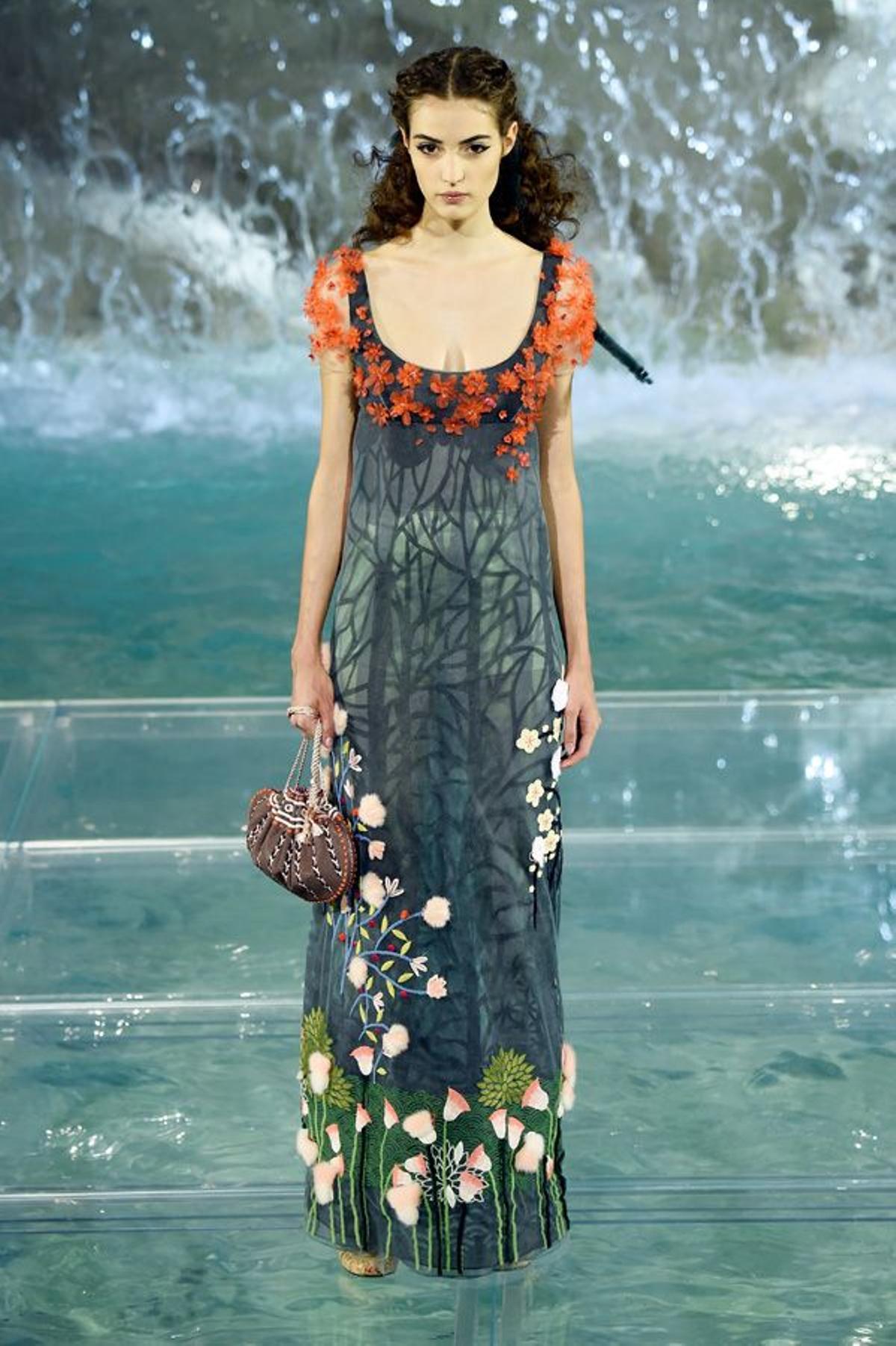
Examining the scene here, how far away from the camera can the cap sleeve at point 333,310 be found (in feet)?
7.53

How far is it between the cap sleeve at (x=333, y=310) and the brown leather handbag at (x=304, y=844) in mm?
441

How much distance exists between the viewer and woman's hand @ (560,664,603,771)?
2.41 m

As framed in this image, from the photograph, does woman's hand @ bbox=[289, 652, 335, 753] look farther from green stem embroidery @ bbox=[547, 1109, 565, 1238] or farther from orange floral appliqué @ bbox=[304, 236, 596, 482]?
green stem embroidery @ bbox=[547, 1109, 565, 1238]

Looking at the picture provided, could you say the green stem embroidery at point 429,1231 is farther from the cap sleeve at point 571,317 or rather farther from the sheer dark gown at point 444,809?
the cap sleeve at point 571,317

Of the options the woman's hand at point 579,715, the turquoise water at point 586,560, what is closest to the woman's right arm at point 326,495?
the woman's hand at point 579,715

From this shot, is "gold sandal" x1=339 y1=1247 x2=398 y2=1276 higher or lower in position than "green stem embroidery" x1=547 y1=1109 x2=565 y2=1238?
lower

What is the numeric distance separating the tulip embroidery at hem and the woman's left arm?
1.31 feet

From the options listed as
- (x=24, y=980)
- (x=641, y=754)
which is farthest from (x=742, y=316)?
(x=24, y=980)

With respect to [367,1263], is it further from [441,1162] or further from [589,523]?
[589,523]

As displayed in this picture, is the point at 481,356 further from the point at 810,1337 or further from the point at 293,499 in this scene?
the point at 293,499

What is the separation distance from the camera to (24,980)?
351 cm

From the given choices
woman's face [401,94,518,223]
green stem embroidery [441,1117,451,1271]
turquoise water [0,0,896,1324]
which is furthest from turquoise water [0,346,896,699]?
woman's face [401,94,518,223]

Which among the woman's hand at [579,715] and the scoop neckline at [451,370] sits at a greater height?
the scoop neckline at [451,370]

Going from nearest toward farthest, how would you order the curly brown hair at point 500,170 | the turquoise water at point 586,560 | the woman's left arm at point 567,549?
the curly brown hair at point 500,170 < the woman's left arm at point 567,549 < the turquoise water at point 586,560
